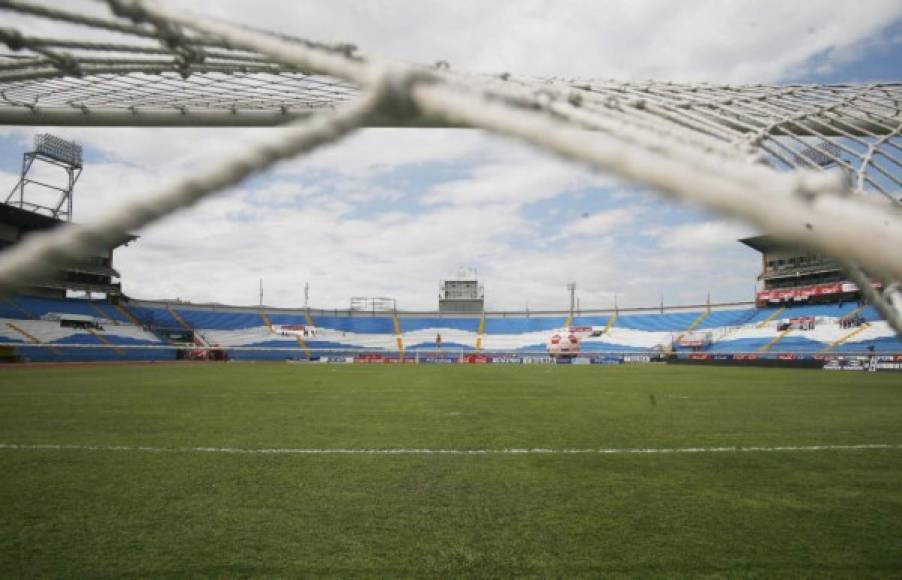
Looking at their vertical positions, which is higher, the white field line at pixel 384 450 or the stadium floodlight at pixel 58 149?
the stadium floodlight at pixel 58 149

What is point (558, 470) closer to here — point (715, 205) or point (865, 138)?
point (865, 138)

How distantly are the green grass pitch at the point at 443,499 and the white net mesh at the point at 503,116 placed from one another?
7.36 feet

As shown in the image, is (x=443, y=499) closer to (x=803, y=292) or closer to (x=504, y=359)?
(x=504, y=359)

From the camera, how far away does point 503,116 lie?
1.03 meters

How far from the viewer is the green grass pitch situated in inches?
119

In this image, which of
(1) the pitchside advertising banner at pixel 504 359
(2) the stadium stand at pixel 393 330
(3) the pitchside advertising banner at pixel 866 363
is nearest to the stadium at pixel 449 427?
(3) the pitchside advertising banner at pixel 866 363

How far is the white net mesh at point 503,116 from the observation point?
82 cm

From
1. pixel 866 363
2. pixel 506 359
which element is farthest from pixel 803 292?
pixel 506 359

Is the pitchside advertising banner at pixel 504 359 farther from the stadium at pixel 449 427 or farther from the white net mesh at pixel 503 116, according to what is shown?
the white net mesh at pixel 503 116

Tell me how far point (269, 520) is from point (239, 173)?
10.4 feet

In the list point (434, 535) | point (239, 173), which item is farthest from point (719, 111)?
point (434, 535)

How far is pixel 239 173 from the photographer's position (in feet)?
3.52

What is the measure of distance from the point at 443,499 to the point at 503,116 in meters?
3.59

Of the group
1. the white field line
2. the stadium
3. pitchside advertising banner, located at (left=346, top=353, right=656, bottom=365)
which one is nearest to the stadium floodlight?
pitchside advertising banner, located at (left=346, top=353, right=656, bottom=365)
